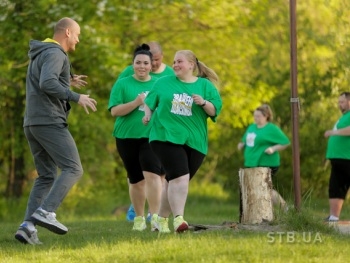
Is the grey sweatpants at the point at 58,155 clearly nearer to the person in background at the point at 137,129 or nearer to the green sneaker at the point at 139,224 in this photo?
the person in background at the point at 137,129

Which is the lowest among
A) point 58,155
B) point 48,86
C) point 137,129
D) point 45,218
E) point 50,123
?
point 45,218

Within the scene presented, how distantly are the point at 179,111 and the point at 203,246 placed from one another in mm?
1829

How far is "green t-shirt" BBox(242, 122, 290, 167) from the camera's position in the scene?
16.4 metres

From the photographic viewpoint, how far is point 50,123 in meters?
10.1

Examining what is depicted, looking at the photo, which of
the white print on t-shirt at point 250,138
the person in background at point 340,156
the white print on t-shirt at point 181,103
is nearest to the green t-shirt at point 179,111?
the white print on t-shirt at point 181,103

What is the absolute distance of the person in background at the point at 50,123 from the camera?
998 cm

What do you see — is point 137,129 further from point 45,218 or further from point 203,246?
point 203,246

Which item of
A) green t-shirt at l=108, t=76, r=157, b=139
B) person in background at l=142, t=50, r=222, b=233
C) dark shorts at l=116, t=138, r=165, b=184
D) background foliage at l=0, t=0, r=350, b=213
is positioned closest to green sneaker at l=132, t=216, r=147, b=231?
dark shorts at l=116, t=138, r=165, b=184

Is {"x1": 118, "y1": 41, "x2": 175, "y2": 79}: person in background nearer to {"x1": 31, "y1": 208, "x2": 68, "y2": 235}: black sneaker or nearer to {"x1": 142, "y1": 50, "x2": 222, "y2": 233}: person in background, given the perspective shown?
{"x1": 142, "y1": 50, "x2": 222, "y2": 233}: person in background

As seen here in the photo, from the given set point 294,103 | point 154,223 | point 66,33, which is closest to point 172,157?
point 154,223

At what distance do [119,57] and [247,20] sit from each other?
4000 mm

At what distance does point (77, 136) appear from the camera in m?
20.5

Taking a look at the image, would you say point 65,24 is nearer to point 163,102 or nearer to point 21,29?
point 163,102

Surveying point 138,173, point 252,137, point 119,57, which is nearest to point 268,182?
point 138,173
